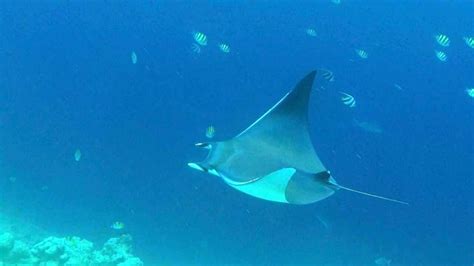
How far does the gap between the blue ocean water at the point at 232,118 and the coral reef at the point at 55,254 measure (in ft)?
14.3

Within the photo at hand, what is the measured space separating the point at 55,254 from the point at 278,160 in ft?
12.8

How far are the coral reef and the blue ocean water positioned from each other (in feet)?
14.3

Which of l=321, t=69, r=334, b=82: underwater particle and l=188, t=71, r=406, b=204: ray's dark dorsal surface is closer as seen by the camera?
l=188, t=71, r=406, b=204: ray's dark dorsal surface

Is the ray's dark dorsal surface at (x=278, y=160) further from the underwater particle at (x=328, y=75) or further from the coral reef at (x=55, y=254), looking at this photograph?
the underwater particle at (x=328, y=75)

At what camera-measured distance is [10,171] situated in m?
11.9

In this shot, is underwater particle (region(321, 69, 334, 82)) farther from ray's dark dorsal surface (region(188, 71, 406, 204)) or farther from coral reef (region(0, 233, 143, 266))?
coral reef (region(0, 233, 143, 266))

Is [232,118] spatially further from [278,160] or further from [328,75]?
[278,160]

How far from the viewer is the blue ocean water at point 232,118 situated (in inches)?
439

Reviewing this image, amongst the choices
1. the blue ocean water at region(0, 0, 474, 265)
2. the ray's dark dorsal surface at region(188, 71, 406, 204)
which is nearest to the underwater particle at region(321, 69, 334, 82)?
the ray's dark dorsal surface at region(188, 71, 406, 204)

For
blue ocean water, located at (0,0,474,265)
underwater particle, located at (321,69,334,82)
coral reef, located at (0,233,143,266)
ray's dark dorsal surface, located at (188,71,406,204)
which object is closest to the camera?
ray's dark dorsal surface, located at (188,71,406,204)

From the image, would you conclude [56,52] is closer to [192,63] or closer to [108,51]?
[108,51]

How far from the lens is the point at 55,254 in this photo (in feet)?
18.6

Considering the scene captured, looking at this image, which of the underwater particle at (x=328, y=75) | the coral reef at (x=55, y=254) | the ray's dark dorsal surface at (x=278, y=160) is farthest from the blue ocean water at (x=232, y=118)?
the ray's dark dorsal surface at (x=278, y=160)

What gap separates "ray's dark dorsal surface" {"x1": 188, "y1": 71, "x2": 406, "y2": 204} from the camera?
271 cm
